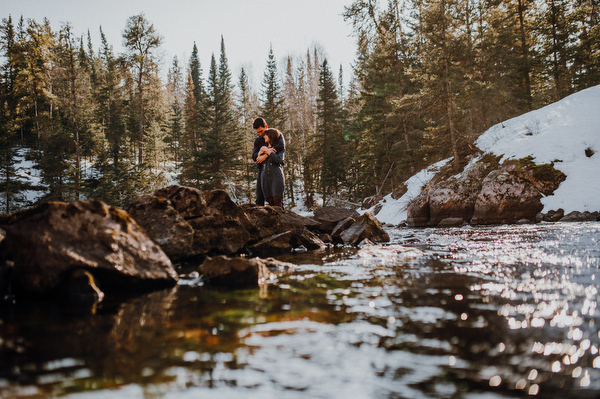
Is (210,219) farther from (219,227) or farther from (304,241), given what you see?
(304,241)

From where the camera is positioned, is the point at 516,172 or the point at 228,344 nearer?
the point at 228,344

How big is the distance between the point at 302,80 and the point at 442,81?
35.3 metres

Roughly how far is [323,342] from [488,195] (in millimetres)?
13796

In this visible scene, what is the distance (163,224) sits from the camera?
16.8 feet

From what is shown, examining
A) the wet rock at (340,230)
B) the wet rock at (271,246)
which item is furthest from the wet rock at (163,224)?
the wet rock at (340,230)

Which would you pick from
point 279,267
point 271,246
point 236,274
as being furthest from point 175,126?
point 236,274

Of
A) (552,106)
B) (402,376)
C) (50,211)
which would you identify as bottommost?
(402,376)

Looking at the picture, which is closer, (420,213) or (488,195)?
(488,195)

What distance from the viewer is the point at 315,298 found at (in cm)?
314

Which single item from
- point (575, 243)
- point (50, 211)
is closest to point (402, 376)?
point (50, 211)

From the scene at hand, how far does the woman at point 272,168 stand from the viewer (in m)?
8.88

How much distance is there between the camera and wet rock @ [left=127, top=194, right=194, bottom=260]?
16.6 ft

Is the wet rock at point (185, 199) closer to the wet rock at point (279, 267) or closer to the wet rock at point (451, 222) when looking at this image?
the wet rock at point (279, 267)

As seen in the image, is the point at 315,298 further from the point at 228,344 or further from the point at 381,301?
the point at 228,344
